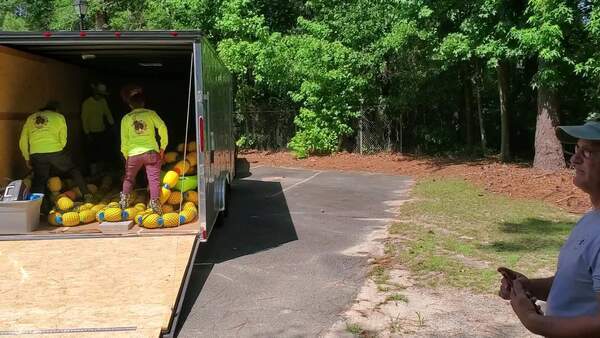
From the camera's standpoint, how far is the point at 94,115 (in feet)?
37.2

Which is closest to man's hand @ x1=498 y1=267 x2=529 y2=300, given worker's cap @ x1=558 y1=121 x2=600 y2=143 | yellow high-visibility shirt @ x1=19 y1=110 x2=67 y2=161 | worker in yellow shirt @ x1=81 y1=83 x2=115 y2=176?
worker's cap @ x1=558 y1=121 x2=600 y2=143

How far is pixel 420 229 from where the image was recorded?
8570 millimetres

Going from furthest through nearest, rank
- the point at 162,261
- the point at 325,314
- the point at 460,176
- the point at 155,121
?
the point at 460,176, the point at 155,121, the point at 162,261, the point at 325,314

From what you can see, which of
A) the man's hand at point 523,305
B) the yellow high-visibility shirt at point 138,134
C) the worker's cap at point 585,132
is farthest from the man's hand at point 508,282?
the yellow high-visibility shirt at point 138,134

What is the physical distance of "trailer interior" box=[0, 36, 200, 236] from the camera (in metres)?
7.54

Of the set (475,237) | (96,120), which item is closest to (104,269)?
(475,237)

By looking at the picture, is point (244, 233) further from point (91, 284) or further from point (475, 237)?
point (91, 284)

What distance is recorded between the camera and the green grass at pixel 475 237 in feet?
20.9

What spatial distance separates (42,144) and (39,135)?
135 millimetres

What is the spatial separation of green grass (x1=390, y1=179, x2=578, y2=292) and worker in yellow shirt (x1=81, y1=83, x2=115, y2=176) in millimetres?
6150

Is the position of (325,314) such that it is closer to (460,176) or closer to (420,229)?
(420,229)

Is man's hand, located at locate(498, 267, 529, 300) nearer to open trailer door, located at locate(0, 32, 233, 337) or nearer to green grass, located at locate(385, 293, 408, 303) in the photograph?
open trailer door, located at locate(0, 32, 233, 337)

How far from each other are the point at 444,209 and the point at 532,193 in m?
2.78

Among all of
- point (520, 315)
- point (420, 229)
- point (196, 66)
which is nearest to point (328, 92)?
point (420, 229)
